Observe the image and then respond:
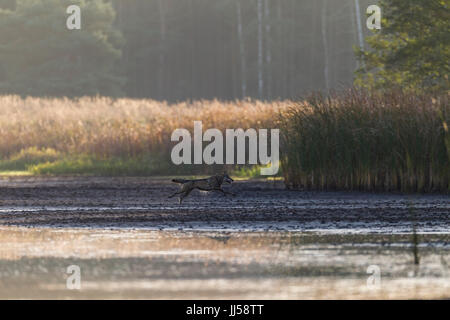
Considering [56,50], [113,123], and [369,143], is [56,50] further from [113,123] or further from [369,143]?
[369,143]

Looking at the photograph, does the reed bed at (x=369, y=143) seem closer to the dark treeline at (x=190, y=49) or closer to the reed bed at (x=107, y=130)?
the reed bed at (x=107, y=130)

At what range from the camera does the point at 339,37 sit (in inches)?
3167

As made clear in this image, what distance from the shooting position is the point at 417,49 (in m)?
29.6

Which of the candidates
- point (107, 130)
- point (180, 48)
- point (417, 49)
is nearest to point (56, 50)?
point (180, 48)

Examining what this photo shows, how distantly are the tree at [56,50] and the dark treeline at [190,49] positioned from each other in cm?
7

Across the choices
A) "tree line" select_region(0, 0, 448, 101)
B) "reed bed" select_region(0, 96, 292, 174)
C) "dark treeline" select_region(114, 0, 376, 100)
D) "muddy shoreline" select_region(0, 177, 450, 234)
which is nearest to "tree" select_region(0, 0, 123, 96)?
"tree line" select_region(0, 0, 448, 101)

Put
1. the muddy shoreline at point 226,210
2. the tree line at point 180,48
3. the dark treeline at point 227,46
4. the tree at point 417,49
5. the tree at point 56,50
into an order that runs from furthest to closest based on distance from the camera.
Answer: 1. the dark treeline at point 227,46
2. the tree line at point 180,48
3. the tree at point 56,50
4. the tree at point 417,49
5. the muddy shoreline at point 226,210

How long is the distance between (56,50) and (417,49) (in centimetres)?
4502

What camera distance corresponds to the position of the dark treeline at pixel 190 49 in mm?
70062

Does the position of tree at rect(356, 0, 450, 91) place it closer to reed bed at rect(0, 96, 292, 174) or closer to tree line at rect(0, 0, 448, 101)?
reed bed at rect(0, 96, 292, 174)

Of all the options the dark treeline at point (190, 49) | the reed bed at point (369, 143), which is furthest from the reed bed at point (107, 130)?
the dark treeline at point (190, 49)

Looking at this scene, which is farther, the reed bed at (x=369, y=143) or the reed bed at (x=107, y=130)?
the reed bed at (x=107, y=130)
